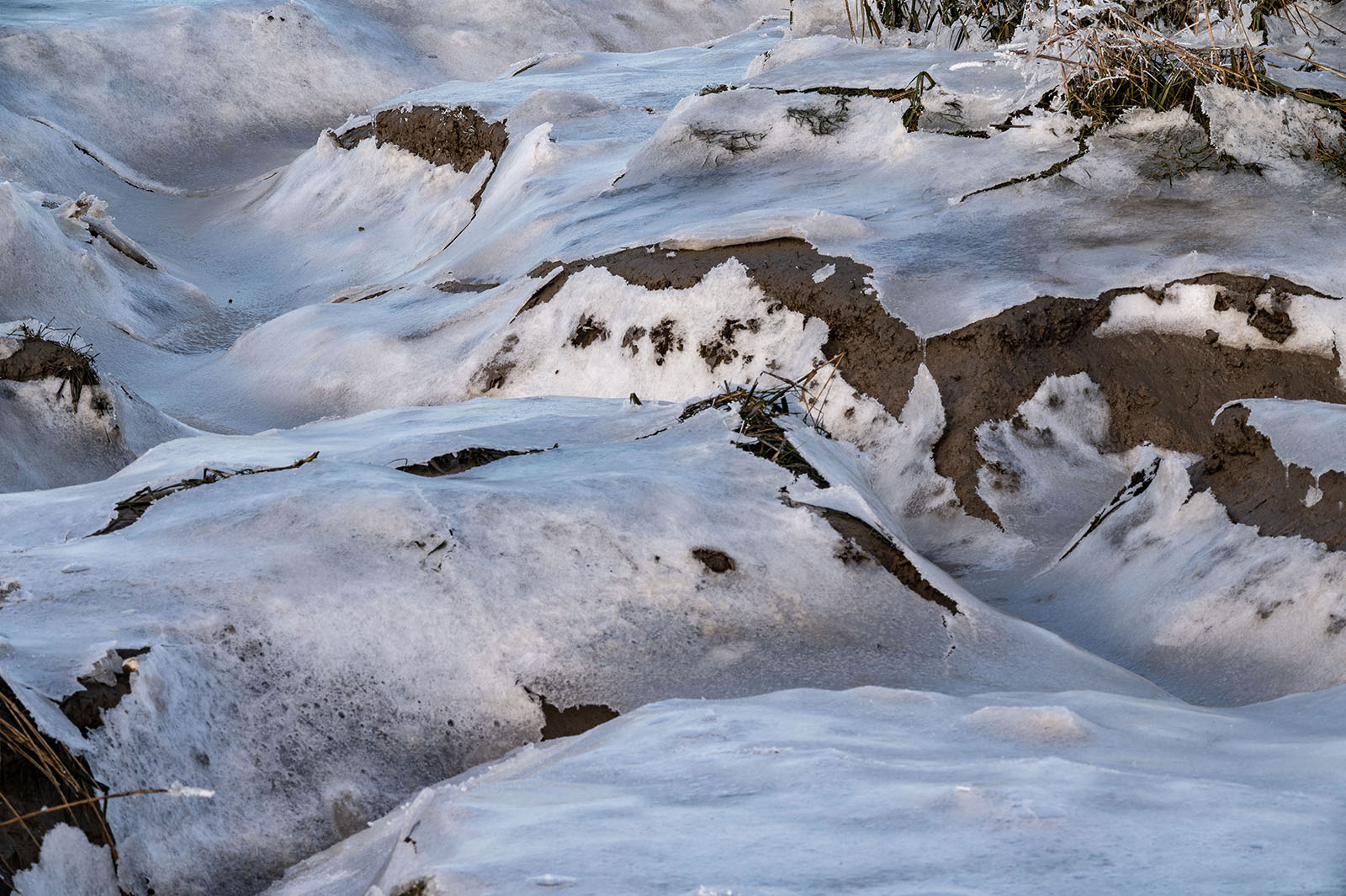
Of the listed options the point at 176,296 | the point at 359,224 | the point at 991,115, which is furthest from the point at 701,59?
the point at 991,115

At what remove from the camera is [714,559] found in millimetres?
2871

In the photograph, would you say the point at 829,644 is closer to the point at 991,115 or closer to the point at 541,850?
the point at 541,850

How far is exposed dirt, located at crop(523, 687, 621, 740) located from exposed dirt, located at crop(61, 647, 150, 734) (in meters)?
0.69

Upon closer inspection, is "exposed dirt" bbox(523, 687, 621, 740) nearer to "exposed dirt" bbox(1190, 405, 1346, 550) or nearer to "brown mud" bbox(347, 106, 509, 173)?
"exposed dirt" bbox(1190, 405, 1346, 550)

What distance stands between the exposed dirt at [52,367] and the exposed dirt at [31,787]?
4.02 metres

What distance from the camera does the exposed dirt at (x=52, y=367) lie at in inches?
221

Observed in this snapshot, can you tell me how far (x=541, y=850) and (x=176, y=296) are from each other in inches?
297

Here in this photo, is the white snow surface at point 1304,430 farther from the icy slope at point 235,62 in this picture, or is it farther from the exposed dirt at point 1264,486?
the icy slope at point 235,62

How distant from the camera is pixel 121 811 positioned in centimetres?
202

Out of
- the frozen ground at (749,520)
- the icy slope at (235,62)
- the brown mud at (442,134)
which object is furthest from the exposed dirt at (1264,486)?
the icy slope at (235,62)

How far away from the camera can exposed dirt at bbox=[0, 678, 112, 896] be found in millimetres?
1845

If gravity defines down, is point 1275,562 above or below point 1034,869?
below

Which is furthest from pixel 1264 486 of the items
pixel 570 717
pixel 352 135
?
pixel 352 135

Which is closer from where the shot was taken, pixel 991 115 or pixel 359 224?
pixel 991 115
